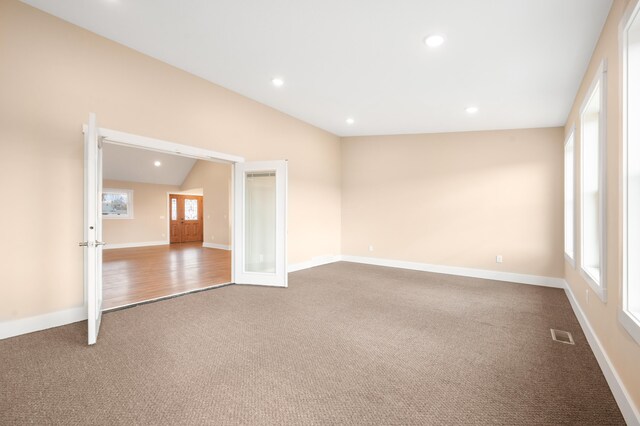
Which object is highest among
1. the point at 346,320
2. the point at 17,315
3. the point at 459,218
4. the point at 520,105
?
the point at 520,105

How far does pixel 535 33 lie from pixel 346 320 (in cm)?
342

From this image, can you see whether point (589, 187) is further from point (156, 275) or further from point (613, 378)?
point (156, 275)

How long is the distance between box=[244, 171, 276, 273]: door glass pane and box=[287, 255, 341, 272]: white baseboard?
0.96m

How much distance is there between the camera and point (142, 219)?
10680mm

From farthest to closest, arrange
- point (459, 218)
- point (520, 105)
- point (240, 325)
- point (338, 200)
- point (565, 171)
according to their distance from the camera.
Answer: point (338, 200) → point (459, 218) → point (565, 171) → point (520, 105) → point (240, 325)

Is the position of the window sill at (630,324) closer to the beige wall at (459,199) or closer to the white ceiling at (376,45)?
the white ceiling at (376,45)

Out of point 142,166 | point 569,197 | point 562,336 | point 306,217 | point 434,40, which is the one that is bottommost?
point 562,336

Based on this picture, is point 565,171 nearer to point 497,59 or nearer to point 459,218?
point 459,218

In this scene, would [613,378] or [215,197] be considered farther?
[215,197]

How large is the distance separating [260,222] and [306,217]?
1.39 m

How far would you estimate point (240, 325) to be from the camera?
3250 mm

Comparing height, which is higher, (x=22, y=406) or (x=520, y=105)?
(x=520, y=105)

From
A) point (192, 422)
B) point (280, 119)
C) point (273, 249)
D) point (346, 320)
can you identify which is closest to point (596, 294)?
point (346, 320)

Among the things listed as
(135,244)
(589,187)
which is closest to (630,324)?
(589,187)
